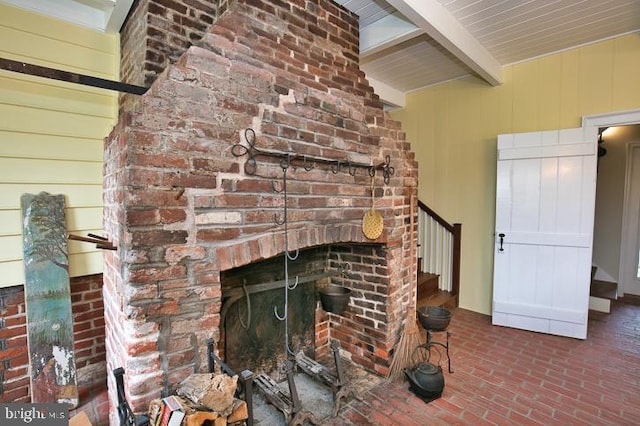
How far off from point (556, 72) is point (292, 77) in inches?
114

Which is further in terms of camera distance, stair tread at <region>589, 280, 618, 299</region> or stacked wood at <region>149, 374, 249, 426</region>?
stair tread at <region>589, 280, 618, 299</region>

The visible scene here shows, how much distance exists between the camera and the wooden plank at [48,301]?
1968 mm

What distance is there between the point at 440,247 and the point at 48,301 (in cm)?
391

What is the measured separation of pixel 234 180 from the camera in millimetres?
1642

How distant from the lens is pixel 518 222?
11.0ft

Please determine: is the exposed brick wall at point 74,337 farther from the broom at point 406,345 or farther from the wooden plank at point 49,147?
the broom at point 406,345

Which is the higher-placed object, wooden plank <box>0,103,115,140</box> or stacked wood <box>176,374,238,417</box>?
wooden plank <box>0,103,115,140</box>

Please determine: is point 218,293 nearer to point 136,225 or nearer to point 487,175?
point 136,225

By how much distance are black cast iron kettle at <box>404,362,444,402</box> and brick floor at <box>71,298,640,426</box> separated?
0.05 m

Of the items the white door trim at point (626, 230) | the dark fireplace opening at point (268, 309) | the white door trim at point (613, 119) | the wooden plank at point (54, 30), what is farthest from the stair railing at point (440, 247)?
the wooden plank at point (54, 30)

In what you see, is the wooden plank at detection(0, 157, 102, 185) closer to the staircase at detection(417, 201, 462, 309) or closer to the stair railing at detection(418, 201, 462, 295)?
the staircase at detection(417, 201, 462, 309)

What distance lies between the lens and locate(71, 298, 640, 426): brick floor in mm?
2022

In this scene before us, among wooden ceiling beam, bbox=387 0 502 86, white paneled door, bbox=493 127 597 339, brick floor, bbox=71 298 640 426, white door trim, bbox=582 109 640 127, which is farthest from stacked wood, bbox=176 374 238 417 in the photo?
white door trim, bbox=582 109 640 127

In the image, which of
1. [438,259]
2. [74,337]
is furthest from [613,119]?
[74,337]
